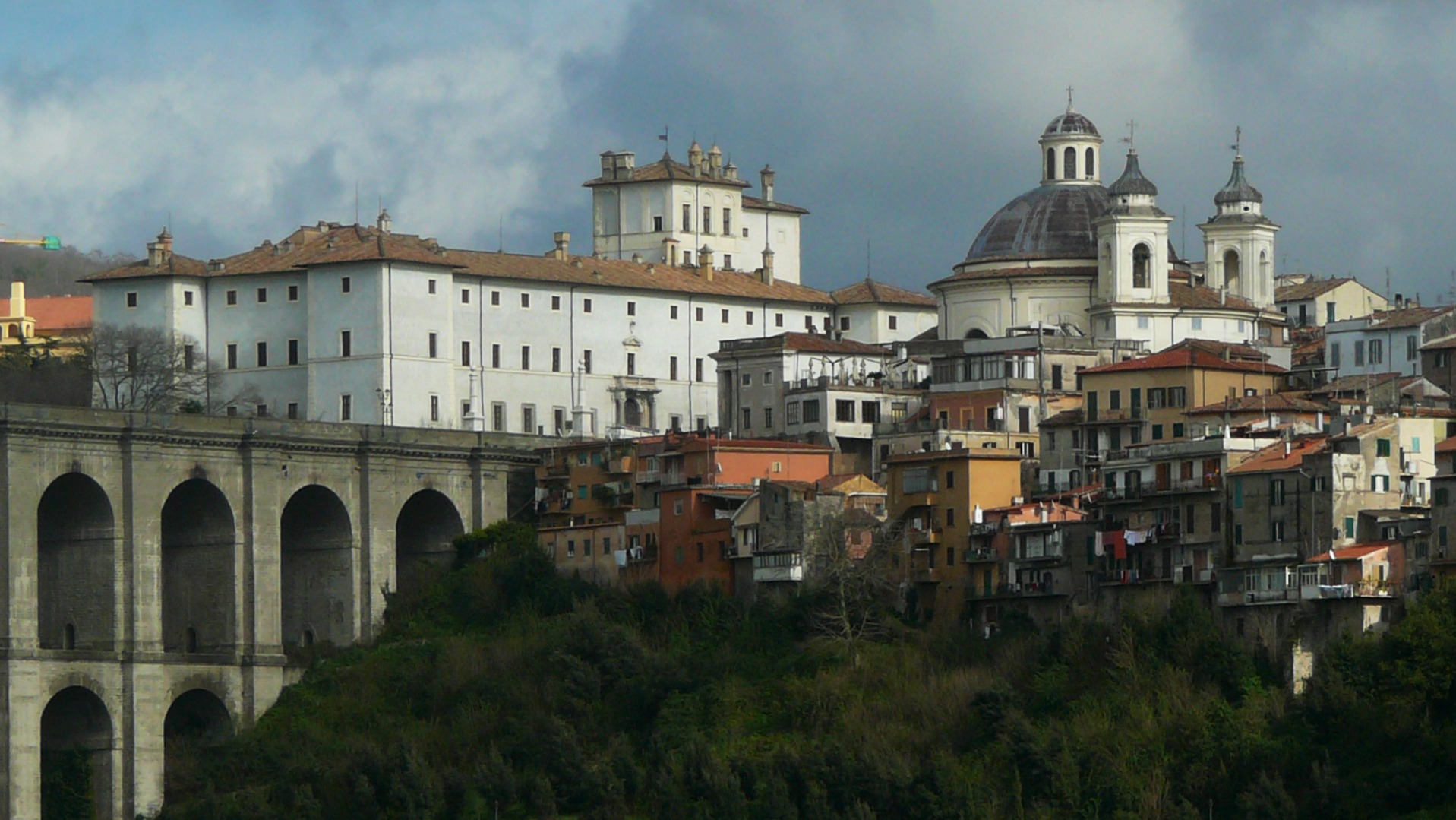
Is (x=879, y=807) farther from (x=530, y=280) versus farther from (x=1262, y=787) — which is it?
(x=530, y=280)

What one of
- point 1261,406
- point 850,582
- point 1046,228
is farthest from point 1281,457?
point 1046,228

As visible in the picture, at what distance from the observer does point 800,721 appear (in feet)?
283

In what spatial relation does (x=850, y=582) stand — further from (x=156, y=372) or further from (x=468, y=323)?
(x=156, y=372)

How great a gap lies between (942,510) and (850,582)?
358 cm

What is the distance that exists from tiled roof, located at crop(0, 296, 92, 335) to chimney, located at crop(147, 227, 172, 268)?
41289 millimetres

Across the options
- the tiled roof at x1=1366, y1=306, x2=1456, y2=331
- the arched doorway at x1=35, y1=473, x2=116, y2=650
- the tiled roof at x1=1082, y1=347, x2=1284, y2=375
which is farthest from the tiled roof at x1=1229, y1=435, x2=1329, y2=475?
the arched doorway at x1=35, y1=473, x2=116, y2=650

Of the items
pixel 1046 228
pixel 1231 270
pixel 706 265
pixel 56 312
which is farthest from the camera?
pixel 56 312

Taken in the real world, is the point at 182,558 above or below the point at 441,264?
below

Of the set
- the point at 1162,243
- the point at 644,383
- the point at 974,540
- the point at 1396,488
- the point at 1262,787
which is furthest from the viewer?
the point at 644,383

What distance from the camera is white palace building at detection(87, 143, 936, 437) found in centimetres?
11131

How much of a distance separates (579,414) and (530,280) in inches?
168

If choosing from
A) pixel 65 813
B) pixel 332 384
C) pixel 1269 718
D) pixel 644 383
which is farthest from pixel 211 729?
pixel 1269 718

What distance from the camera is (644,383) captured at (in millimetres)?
117062

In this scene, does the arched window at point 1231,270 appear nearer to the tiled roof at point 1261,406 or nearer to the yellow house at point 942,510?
the tiled roof at point 1261,406
